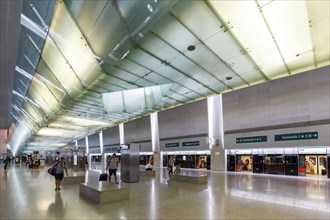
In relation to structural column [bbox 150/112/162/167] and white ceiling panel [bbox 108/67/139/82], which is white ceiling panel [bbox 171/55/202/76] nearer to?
white ceiling panel [bbox 108/67/139/82]

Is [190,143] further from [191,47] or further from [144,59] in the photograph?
[191,47]

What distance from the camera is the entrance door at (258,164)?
21.3 meters

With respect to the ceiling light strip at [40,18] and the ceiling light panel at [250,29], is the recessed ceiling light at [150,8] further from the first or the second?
the ceiling light strip at [40,18]

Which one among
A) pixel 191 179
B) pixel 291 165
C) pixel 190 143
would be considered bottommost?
pixel 291 165

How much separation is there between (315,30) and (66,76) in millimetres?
15190

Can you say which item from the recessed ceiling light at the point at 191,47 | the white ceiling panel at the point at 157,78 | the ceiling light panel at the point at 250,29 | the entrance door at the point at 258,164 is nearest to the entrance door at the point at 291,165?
the entrance door at the point at 258,164

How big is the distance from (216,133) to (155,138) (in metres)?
10.7

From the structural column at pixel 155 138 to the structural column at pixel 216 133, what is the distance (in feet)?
30.7

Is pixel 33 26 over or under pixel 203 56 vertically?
over

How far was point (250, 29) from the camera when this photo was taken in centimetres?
1187

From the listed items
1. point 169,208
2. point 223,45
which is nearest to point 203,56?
point 223,45

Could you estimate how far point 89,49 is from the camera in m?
12.0

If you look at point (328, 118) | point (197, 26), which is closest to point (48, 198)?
point (197, 26)

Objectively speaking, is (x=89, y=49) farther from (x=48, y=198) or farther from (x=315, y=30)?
(x=315, y=30)
